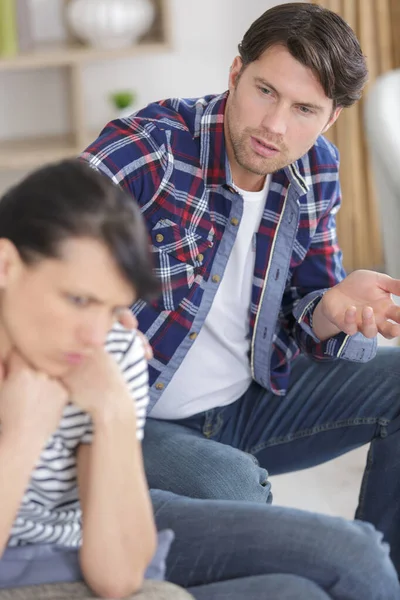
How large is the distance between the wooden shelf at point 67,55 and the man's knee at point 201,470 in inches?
76.3

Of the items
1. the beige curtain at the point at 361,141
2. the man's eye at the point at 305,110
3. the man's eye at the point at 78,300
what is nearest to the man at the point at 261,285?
the man's eye at the point at 305,110

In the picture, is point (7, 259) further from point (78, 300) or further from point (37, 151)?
point (37, 151)

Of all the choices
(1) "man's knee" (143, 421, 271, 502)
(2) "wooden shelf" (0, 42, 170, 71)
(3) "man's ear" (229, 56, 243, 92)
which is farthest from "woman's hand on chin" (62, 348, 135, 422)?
(2) "wooden shelf" (0, 42, 170, 71)

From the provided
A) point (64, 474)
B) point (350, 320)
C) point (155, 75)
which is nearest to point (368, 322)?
point (350, 320)

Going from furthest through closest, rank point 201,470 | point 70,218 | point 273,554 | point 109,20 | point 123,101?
1. point 123,101
2. point 109,20
3. point 201,470
4. point 273,554
5. point 70,218

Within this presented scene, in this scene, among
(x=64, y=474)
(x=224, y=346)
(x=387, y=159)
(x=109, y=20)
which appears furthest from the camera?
(x=109, y=20)

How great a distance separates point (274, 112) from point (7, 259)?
0.76 m

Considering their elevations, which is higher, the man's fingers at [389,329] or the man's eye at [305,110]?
the man's eye at [305,110]

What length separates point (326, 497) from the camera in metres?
2.29

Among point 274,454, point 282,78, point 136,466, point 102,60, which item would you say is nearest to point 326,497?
point 274,454

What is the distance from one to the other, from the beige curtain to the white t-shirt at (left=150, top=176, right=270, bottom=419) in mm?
1767

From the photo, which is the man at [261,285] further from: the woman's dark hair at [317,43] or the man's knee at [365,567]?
the man's knee at [365,567]

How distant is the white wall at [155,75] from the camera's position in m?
3.48

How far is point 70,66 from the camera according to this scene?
3312 mm
